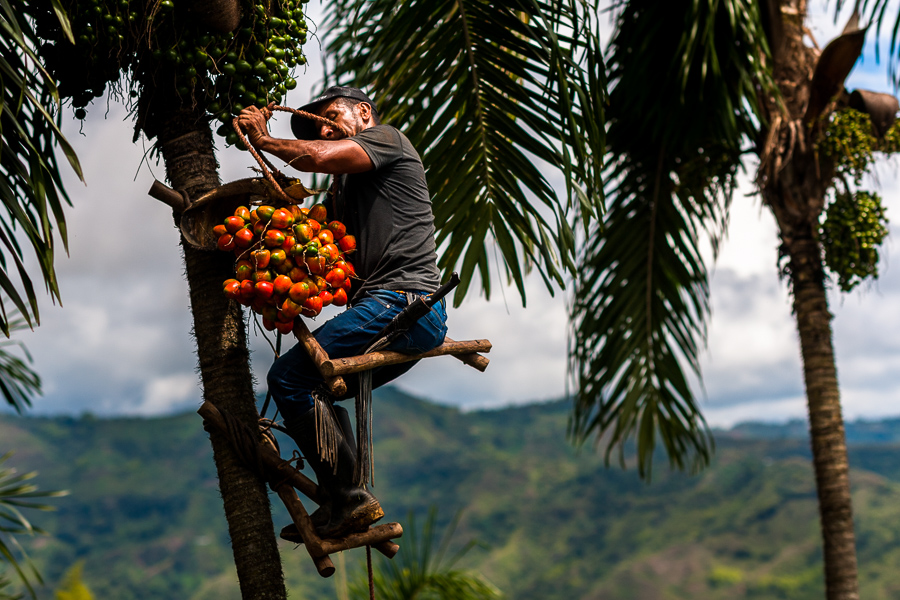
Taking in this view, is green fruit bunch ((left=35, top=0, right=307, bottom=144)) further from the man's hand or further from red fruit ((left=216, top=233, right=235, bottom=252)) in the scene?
red fruit ((left=216, top=233, right=235, bottom=252))

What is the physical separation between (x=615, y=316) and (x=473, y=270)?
253 cm

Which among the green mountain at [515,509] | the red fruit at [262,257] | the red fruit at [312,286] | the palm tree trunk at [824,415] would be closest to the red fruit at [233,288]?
the red fruit at [262,257]

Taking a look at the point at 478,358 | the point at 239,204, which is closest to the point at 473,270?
the point at 478,358

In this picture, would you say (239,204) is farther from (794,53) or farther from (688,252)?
(794,53)

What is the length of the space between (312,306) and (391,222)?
0.44 m

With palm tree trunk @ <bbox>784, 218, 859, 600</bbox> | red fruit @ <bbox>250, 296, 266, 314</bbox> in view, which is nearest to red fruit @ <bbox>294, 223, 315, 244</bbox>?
red fruit @ <bbox>250, 296, 266, 314</bbox>

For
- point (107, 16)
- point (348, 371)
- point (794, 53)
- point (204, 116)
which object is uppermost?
point (794, 53)

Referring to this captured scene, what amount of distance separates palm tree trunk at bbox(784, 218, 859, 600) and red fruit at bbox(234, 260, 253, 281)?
15.7ft

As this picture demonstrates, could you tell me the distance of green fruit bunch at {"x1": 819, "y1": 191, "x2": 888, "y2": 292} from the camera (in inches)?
248

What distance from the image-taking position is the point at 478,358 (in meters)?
3.21

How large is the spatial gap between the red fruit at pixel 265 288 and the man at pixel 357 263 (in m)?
0.23

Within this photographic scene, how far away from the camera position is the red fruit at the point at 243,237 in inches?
108

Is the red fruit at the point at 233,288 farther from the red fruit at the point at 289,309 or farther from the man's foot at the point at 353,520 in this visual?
the man's foot at the point at 353,520

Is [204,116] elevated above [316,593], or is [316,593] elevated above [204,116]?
[204,116]
